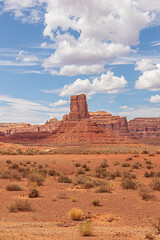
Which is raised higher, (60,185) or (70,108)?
(70,108)

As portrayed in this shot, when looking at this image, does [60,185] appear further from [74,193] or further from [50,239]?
[50,239]

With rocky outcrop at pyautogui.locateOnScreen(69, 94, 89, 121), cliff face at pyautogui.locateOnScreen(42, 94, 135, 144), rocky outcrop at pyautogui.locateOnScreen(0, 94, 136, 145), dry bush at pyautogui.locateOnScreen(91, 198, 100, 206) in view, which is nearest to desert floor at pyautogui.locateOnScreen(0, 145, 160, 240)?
dry bush at pyautogui.locateOnScreen(91, 198, 100, 206)

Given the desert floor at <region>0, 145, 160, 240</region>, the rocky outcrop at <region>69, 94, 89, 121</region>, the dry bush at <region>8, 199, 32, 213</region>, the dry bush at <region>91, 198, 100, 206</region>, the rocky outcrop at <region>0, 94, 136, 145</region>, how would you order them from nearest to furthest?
1. the desert floor at <region>0, 145, 160, 240</region>
2. the dry bush at <region>8, 199, 32, 213</region>
3. the dry bush at <region>91, 198, 100, 206</region>
4. the rocky outcrop at <region>0, 94, 136, 145</region>
5. the rocky outcrop at <region>69, 94, 89, 121</region>

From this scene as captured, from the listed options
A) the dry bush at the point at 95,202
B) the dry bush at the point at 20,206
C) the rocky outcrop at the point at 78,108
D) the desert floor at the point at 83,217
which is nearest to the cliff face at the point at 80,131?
the rocky outcrop at the point at 78,108

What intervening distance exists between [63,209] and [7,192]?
5.07m

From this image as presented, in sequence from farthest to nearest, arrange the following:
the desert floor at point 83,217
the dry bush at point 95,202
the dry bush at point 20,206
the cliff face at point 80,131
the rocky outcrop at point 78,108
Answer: the rocky outcrop at point 78,108 < the cliff face at point 80,131 < the dry bush at point 95,202 < the dry bush at point 20,206 < the desert floor at point 83,217

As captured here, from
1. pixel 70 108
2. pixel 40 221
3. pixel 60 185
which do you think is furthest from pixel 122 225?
pixel 70 108

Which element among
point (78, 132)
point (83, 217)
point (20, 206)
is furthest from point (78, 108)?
point (83, 217)

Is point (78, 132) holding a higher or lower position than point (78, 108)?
lower

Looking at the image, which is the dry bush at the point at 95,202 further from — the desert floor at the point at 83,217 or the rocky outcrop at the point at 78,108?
the rocky outcrop at the point at 78,108

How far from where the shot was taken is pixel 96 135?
112938 mm

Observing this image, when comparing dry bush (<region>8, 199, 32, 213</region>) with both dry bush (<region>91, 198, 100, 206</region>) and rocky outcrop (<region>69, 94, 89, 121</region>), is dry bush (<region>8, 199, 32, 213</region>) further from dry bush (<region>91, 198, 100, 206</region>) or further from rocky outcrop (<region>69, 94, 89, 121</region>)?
rocky outcrop (<region>69, 94, 89, 121</region>)

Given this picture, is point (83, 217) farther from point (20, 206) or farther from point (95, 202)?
point (20, 206)

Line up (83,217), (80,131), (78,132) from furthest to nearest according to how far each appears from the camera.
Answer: (80,131) < (78,132) < (83,217)
